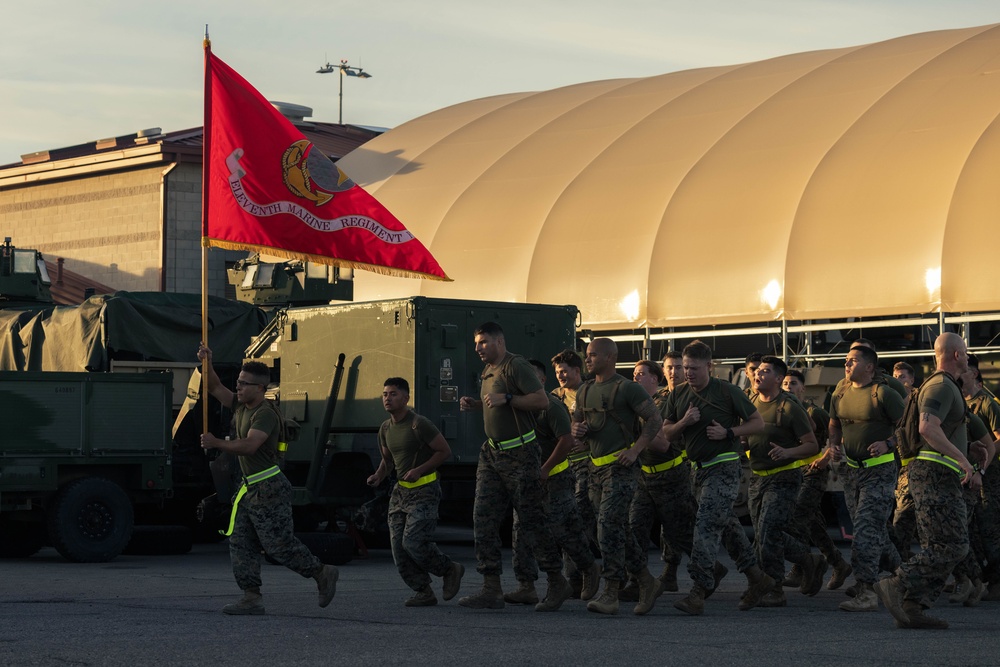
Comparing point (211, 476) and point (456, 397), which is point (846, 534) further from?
point (211, 476)

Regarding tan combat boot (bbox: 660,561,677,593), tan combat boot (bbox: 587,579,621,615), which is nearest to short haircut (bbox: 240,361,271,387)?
tan combat boot (bbox: 587,579,621,615)

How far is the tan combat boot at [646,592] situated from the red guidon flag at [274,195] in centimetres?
508

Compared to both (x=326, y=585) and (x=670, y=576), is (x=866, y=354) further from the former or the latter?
(x=326, y=585)

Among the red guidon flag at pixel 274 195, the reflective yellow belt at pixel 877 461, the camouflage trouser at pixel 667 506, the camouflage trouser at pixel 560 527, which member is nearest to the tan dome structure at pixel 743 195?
the red guidon flag at pixel 274 195

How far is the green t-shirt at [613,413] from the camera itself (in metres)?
10.5

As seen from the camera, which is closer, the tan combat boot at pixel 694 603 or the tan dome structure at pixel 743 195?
the tan combat boot at pixel 694 603

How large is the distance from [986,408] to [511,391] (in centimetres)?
354

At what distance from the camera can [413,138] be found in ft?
123

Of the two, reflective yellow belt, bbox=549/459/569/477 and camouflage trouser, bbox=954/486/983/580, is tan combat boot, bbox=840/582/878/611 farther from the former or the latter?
reflective yellow belt, bbox=549/459/569/477

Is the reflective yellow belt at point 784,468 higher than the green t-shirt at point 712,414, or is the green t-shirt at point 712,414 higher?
the green t-shirt at point 712,414

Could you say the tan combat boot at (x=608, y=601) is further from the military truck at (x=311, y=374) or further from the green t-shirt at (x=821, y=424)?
the military truck at (x=311, y=374)

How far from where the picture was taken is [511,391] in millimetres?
10578

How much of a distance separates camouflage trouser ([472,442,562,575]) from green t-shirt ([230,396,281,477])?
1.37m

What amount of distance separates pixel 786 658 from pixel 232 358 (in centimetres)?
1210
